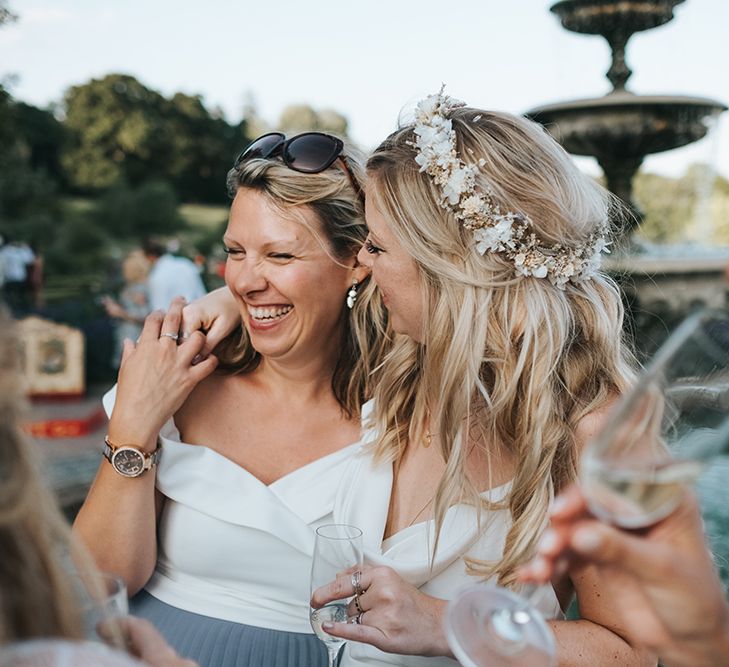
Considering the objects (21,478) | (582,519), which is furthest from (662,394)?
(21,478)

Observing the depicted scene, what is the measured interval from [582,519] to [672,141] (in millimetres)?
8563

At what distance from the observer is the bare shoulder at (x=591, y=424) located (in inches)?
92.4

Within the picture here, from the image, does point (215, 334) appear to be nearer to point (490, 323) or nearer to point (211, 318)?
point (211, 318)

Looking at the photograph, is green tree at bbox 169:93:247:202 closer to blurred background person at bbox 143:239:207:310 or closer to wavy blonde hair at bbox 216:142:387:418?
blurred background person at bbox 143:239:207:310

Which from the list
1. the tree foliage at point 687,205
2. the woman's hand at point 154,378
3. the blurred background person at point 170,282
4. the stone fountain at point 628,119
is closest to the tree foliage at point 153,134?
the tree foliage at point 687,205

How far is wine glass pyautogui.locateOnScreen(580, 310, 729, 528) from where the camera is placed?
1083 mm

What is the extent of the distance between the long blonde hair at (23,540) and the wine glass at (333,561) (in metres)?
0.92

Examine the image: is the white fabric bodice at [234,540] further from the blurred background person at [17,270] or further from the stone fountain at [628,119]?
the blurred background person at [17,270]

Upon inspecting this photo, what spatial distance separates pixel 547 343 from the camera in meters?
2.46

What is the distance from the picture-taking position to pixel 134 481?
2.62 meters

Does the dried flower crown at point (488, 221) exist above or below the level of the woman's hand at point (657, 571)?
above

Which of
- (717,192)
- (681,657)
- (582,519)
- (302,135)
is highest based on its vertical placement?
(302,135)

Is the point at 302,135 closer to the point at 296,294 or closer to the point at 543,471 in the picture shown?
the point at 296,294

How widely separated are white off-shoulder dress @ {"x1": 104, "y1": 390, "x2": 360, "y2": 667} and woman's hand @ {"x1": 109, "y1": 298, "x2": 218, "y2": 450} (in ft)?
0.64
